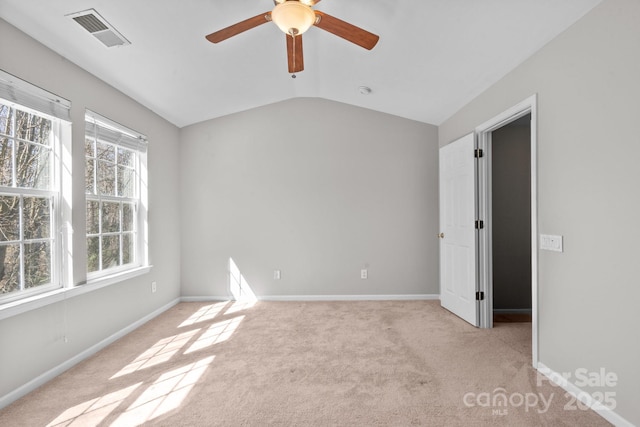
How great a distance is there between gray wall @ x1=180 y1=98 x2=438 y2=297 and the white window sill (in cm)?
147

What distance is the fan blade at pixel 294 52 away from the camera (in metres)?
2.05

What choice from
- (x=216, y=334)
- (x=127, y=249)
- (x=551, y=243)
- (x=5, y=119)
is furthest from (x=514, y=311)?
(x=5, y=119)

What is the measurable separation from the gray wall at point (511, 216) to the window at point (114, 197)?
4.20 meters

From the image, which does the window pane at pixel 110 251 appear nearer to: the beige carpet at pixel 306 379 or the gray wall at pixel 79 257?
the gray wall at pixel 79 257

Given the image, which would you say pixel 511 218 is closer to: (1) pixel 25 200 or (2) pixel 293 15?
(2) pixel 293 15

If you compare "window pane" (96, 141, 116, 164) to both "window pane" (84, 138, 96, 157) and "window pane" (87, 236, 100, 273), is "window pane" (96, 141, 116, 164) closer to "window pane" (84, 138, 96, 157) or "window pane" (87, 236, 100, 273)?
"window pane" (84, 138, 96, 157)

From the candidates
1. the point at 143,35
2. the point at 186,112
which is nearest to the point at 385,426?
the point at 143,35

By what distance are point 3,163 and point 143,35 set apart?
1.32 metres

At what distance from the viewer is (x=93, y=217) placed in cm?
296

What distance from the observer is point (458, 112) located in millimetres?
3824

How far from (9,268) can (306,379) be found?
2169mm

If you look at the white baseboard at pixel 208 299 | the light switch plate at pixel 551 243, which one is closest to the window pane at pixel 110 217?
the white baseboard at pixel 208 299

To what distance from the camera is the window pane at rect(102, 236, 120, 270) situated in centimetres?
312

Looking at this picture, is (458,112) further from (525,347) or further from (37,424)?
(37,424)
